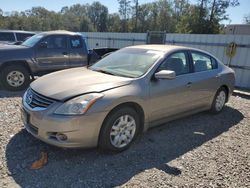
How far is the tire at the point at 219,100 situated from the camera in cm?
558

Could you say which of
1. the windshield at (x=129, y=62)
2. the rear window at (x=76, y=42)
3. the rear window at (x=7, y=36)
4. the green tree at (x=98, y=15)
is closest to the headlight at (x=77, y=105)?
the windshield at (x=129, y=62)

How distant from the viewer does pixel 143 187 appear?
2971 mm

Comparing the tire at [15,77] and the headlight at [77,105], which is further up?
the headlight at [77,105]

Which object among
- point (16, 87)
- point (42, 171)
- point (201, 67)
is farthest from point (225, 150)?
point (16, 87)

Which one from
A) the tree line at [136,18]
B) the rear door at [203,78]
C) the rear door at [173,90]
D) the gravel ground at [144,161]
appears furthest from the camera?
the tree line at [136,18]

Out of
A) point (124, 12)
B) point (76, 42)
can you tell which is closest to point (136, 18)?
point (124, 12)

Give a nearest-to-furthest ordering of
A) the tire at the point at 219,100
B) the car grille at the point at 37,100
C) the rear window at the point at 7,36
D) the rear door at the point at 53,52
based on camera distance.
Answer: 1. the car grille at the point at 37,100
2. the tire at the point at 219,100
3. the rear door at the point at 53,52
4. the rear window at the point at 7,36

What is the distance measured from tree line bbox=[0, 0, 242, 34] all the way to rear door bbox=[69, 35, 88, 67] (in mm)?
22096

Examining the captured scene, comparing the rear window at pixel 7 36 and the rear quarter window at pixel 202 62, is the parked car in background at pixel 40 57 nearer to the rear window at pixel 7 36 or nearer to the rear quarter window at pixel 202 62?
the rear window at pixel 7 36

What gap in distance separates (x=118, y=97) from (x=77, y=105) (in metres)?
0.57

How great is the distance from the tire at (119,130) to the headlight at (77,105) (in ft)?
1.15

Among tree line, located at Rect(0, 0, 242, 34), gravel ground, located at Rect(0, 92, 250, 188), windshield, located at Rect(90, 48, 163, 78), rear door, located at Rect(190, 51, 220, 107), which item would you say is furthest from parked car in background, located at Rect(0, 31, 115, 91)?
tree line, located at Rect(0, 0, 242, 34)

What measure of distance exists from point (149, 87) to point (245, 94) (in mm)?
5167

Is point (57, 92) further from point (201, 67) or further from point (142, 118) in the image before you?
point (201, 67)
